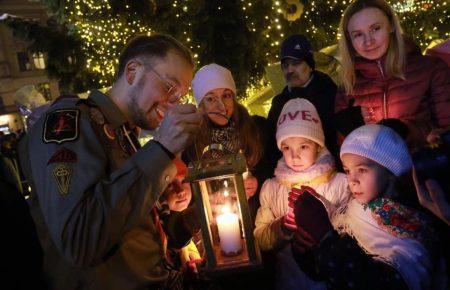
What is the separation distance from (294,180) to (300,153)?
0.75 feet

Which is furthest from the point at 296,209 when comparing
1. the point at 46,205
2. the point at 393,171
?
the point at 46,205

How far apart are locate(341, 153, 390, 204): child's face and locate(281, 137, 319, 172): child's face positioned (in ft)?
2.01

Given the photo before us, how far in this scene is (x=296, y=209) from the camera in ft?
6.64

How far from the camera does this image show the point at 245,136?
324cm

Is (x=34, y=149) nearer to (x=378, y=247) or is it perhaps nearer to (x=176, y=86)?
(x=176, y=86)

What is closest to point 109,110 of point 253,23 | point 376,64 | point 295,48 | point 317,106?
point 376,64

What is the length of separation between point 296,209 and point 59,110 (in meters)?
1.32

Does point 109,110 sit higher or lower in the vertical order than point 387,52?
lower

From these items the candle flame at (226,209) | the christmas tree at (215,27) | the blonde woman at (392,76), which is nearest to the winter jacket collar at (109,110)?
the candle flame at (226,209)

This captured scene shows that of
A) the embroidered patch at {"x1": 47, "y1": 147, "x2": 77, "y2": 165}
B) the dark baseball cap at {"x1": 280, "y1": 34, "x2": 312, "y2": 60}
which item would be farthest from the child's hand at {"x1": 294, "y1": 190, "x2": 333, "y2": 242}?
the dark baseball cap at {"x1": 280, "y1": 34, "x2": 312, "y2": 60}

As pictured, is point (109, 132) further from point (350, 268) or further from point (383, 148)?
point (383, 148)

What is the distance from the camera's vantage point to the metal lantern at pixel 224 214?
5.54 feet

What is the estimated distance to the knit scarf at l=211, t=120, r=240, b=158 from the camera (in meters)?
3.18

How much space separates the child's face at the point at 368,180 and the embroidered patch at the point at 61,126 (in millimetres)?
1584
